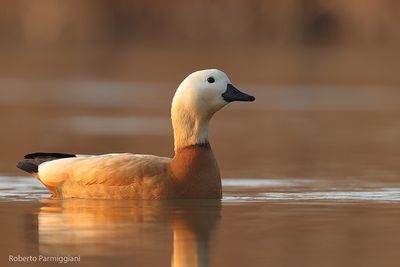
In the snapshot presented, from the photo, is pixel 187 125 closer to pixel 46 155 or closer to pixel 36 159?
pixel 46 155

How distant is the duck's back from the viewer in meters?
11.9

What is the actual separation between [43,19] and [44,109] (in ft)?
45.9

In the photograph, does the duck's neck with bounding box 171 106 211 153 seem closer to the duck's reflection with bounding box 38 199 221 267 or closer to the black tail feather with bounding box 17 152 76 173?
the duck's reflection with bounding box 38 199 221 267

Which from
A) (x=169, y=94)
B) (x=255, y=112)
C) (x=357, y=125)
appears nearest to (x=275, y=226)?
(x=357, y=125)

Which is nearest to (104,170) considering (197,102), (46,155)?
(46,155)

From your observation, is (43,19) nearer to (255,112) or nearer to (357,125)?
(255,112)

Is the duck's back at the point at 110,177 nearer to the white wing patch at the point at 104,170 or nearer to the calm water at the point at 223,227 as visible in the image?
the white wing patch at the point at 104,170

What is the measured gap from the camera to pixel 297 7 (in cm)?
3569

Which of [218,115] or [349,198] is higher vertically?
[218,115]

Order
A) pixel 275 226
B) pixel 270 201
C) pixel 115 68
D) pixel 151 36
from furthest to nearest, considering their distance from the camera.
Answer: pixel 151 36
pixel 115 68
pixel 270 201
pixel 275 226

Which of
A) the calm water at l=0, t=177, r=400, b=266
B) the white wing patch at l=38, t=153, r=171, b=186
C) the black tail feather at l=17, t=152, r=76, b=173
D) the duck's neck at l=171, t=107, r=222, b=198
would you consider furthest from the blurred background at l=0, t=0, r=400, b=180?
the white wing patch at l=38, t=153, r=171, b=186

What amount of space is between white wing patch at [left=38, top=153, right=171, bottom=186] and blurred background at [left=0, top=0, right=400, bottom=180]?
219 centimetres

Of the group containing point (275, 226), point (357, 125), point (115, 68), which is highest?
point (115, 68)

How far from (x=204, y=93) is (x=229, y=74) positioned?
53.0 ft
